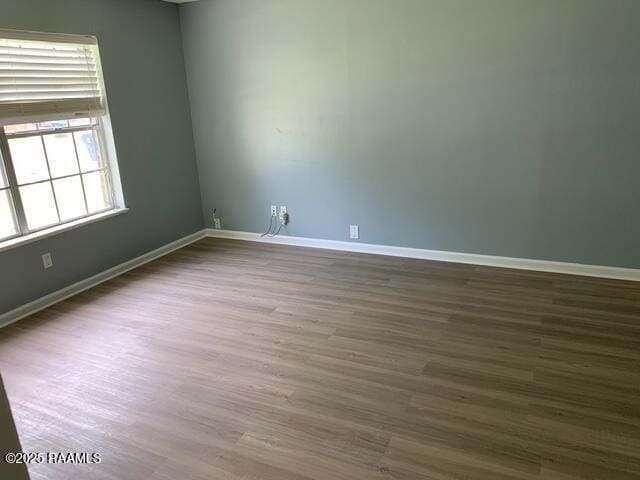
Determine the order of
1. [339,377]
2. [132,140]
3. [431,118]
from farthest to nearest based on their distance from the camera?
[132,140] < [431,118] < [339,377]

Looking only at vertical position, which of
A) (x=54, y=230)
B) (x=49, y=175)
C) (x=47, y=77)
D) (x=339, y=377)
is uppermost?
(x=47, y=77)

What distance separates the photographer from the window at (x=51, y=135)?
11.3 feet

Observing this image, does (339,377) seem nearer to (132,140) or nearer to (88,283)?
(88,283)

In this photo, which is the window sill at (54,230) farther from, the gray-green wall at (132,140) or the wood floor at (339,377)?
the wood floor at (339,377)

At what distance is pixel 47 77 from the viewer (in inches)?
144

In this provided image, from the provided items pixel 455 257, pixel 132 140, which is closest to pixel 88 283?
pixel 132 140

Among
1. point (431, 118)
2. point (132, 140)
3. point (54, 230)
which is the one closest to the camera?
point (54, 230)

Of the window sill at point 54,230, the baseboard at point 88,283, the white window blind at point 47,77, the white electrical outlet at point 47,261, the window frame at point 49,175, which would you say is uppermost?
the white window blind at point 47,77

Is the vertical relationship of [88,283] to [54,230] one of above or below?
below

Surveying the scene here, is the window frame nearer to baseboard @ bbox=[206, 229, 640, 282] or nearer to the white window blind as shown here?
the white window blind

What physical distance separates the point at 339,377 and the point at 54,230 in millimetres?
2639

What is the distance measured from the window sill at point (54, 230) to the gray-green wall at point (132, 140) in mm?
49

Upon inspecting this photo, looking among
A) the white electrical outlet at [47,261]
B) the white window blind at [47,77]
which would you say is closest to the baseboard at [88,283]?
the white electrical outlet at [47,261]

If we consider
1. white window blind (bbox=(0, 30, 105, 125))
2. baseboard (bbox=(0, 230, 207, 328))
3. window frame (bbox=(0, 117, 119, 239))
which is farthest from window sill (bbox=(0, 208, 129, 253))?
white window blind (bbox=(0, 30, 105, 125))
